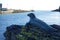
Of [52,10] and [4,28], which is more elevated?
[52,10]

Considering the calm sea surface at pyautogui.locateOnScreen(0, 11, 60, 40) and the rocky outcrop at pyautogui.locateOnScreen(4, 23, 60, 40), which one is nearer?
the rocky outcrop at pyautogui.locateOnScreen(4, 23, 60, 40)

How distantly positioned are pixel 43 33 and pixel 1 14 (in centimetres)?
68

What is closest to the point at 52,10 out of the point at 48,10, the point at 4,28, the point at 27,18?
the point at 48,10

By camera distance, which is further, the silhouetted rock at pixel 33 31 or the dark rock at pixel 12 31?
the dark rock at pixel 12 31

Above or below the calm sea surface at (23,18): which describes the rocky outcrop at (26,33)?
below

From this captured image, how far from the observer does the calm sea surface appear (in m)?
2.15

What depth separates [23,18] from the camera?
7.19 ft

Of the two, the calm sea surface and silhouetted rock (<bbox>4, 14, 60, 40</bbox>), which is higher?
the calm sea surface

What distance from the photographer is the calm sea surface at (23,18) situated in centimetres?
215

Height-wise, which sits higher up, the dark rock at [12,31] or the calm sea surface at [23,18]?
the calm sea surface at [23,18]

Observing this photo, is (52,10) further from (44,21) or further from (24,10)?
(24,10)

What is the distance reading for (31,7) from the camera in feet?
7.36

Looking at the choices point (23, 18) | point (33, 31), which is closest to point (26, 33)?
point (33, 31)

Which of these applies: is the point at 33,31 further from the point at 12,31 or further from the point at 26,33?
the point at 12,31
